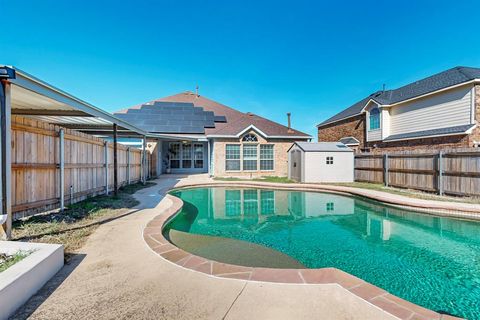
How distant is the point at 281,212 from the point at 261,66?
16.3 metres

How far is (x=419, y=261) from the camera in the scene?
4246 mm

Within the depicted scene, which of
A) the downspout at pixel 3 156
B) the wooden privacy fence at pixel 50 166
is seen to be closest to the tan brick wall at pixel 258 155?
the wooden privacy fence at pixel 50 166

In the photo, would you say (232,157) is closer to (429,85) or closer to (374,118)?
(374,118)

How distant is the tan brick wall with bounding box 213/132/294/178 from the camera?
17.0 metres

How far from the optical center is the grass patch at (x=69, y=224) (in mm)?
3805

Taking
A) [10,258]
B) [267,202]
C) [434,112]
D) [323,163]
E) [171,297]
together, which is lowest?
[267,202]

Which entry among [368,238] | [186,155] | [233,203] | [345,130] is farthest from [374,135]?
[186,155]

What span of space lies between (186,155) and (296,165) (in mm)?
9862

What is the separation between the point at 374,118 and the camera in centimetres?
1830

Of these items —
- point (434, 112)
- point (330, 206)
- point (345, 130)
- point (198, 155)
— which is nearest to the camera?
point (330, 206)

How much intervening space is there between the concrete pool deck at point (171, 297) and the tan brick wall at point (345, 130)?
19.7 metres

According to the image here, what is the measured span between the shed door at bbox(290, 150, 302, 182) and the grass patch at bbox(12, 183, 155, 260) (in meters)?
10.5

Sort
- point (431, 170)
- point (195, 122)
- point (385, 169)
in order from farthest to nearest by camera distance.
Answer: point (195, 122) → point (385, 169) → point (431, 170)

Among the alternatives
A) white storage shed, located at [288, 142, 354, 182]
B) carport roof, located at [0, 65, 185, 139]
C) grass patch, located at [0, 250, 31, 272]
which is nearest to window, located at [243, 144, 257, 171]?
white storage shed, located at [288, 142, 354, 182]
